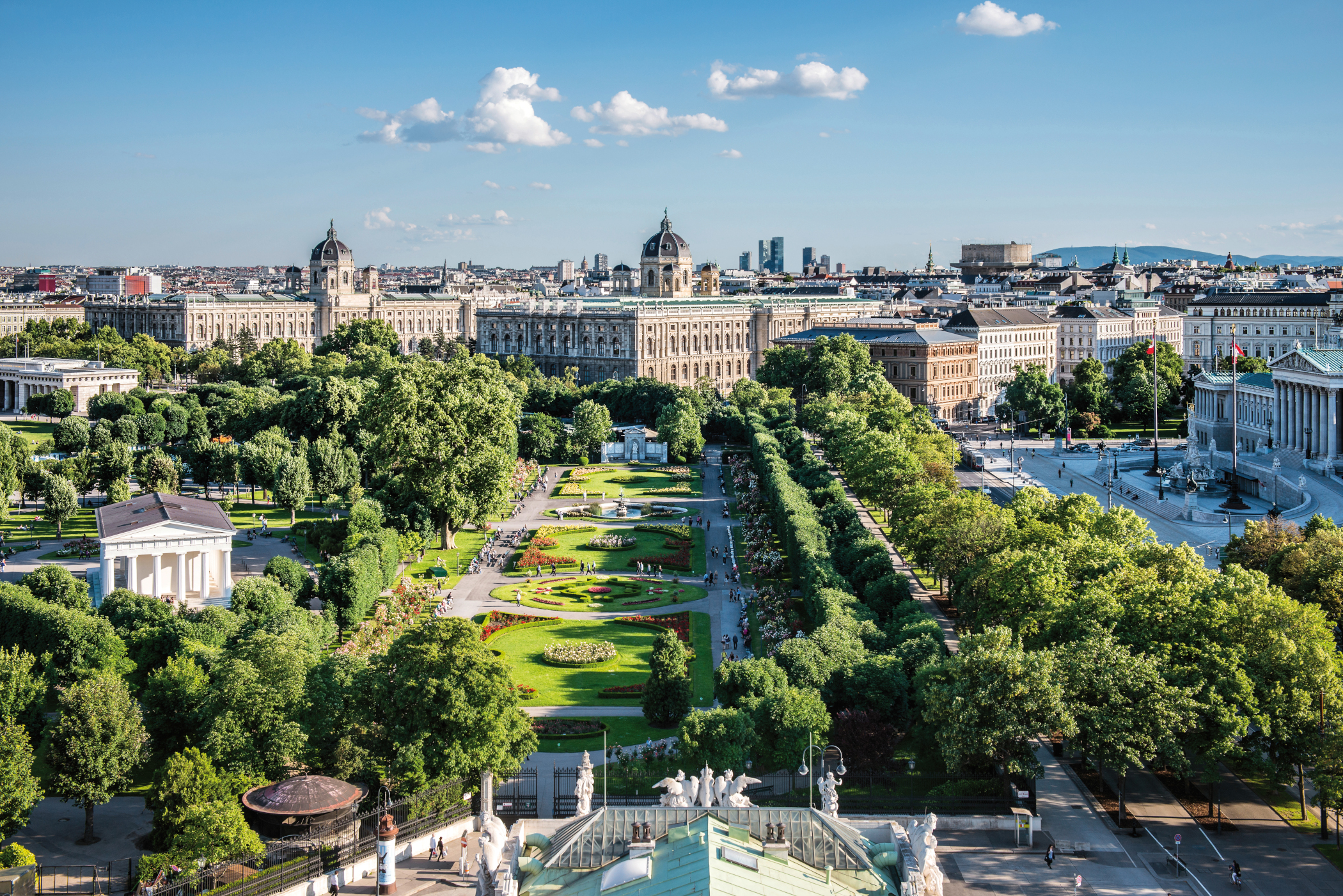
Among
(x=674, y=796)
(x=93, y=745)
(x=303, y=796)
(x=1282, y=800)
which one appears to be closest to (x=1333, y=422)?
(x=1282, y=800)

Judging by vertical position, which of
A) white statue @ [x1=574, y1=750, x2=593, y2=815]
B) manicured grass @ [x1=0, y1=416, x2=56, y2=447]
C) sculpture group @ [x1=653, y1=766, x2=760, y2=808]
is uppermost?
manicured grass @ [x1=0, y1=416, x2=56, y2=447]

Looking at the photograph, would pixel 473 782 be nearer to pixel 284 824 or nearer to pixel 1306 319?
pixel 284 824

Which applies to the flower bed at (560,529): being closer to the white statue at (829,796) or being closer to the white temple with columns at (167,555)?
the white temple with columns at (167,555)

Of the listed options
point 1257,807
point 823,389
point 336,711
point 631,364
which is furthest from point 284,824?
point 631,364

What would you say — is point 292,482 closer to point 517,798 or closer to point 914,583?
point 914,583

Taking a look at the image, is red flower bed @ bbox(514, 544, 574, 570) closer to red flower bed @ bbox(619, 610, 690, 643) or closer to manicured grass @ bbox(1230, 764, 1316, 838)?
red flower bed @ bbox(619, 610, 690, 643)

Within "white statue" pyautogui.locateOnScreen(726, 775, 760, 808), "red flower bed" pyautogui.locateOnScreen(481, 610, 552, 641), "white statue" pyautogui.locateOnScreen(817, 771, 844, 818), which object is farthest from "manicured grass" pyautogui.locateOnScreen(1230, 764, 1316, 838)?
"red flower bed" pyautogui.locateOnScreen(481, 610, 552, 641)
